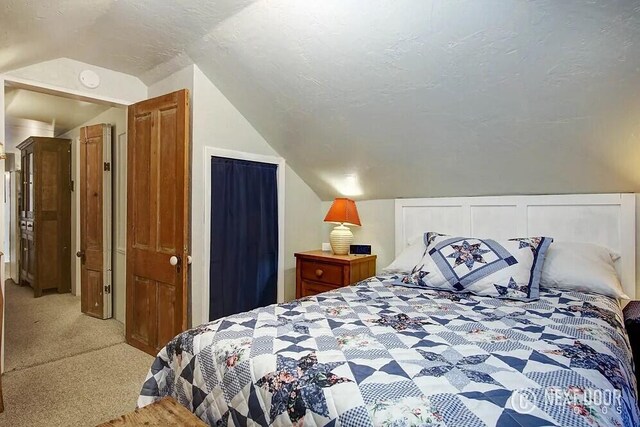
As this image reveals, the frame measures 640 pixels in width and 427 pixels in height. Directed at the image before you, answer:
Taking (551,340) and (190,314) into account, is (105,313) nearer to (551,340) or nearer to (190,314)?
(190,314)

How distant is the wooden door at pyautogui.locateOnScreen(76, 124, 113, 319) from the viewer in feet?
12.4

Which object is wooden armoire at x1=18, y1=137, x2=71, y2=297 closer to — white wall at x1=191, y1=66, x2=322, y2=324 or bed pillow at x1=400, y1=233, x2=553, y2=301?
white wall at x1=191, y1=66, x2=322, y2=324

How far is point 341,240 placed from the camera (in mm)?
3279

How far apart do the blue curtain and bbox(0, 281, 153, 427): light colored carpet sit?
742mm

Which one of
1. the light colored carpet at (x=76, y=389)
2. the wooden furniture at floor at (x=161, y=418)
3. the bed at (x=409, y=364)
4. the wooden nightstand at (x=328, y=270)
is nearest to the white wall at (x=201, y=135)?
the light colored carpet at (x=76, y=389)

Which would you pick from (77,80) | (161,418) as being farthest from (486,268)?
(77,80)

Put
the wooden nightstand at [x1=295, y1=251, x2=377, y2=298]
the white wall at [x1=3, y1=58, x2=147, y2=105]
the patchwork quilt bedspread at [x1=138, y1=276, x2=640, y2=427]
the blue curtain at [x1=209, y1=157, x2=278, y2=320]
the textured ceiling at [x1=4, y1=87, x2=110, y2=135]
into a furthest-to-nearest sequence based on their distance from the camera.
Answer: the textured ceiling at [x1=4, y1=87, x2=110, y2=135], the wooden nightstand at [x1=295, y1=251, x2=377, y2=298], the blue curtain at [x1=209, y1=157, x2=278, y2=320], the white wall at [x1=3, y1=58, x2=147, y2=105], the patchwork quilt bedspread at [x1=138, y1=276, x2=640, y2=427]

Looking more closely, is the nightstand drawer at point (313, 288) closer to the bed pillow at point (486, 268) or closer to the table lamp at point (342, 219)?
the table lamp at point (342, 219)

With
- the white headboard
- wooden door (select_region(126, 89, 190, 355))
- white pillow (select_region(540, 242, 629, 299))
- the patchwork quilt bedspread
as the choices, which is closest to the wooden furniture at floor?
the patchwork quilt bedspread

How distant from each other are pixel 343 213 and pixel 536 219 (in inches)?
58.6

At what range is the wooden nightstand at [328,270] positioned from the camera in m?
3.04

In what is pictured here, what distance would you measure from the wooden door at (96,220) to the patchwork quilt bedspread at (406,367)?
2.75 metres

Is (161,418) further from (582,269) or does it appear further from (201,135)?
(582,269)

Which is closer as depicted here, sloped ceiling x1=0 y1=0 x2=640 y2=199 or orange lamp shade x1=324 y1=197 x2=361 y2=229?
sloped ceiling x1=0 y1=0 x2=640 y2=199
